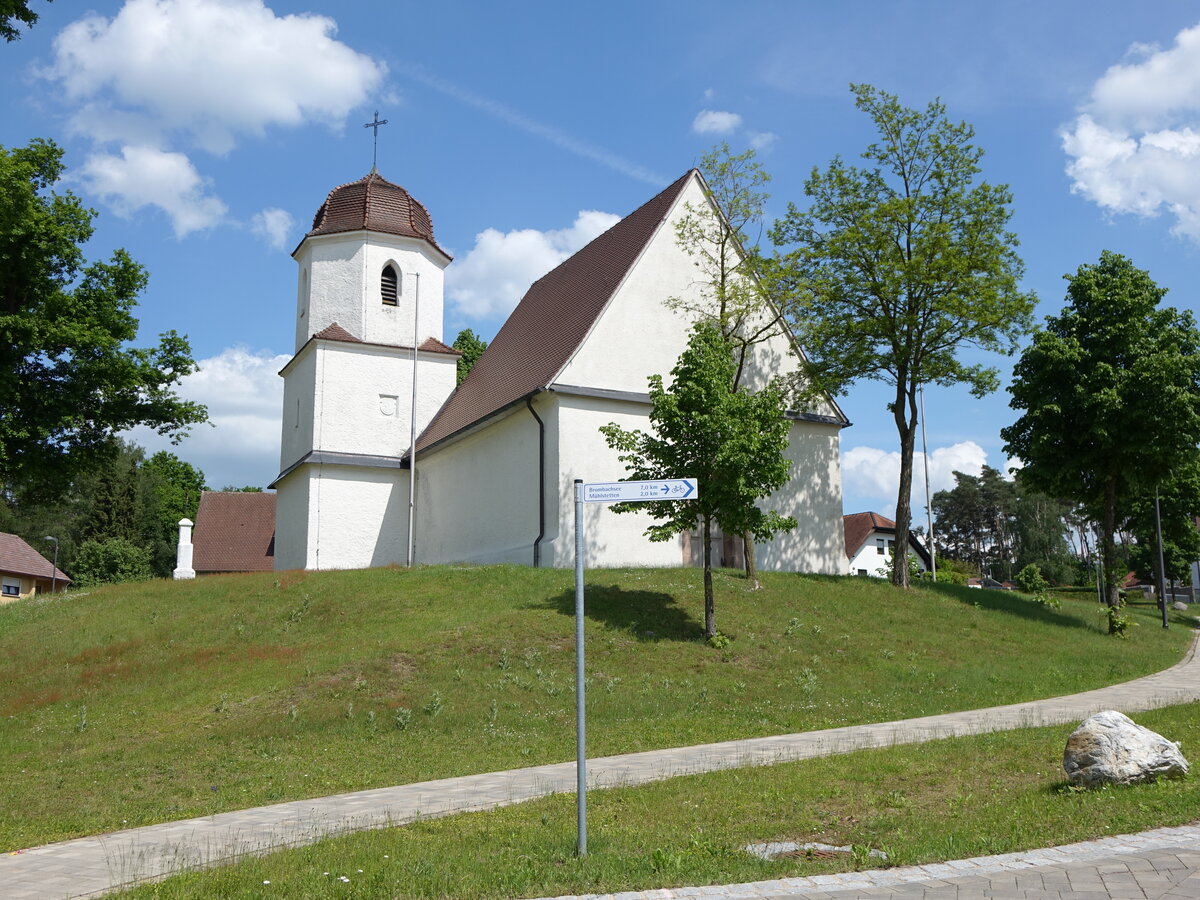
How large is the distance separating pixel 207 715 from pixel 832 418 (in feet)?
68.8

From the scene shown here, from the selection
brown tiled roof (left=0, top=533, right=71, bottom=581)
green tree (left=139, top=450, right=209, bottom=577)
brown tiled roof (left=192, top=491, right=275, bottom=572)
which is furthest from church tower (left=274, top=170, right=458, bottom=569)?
green tree (left=139, top=450, right=209, bottom=577)

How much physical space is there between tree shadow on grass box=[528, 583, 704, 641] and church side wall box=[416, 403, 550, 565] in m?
4.17

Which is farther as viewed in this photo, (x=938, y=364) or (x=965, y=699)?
(x=938, y=364)

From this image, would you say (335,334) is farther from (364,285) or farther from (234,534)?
(234,534)

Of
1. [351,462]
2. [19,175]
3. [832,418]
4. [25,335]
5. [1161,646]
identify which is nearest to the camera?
[19,175]

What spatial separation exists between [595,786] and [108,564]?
55035mm

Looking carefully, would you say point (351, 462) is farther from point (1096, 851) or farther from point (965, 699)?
point (1096, 851)

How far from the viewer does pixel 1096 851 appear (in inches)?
278

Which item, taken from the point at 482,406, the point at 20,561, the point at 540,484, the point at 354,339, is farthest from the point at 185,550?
the point at 20,561

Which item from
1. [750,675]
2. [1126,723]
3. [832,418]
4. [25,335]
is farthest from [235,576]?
[1126,723]

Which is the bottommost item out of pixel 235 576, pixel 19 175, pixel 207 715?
pixel 207 715

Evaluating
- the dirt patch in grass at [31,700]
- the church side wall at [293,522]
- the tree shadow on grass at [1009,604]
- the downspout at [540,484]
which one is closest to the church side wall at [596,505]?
the downspout at [540,484]

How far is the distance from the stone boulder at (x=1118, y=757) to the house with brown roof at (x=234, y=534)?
43633mm

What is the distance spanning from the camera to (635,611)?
843 inches
